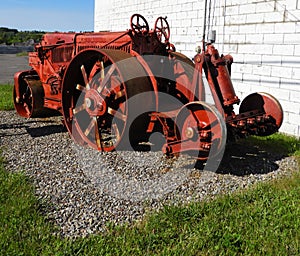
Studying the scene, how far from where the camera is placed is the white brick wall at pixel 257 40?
615 centimetres

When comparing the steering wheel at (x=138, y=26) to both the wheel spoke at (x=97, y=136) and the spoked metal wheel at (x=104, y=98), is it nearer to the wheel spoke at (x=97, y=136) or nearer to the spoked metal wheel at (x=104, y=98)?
the spoked metal wheel at (x=104, y=98)

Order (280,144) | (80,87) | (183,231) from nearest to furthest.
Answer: (183,231) → (80,87) → (280,144)

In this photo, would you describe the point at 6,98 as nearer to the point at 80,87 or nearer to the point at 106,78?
the point at 80,87

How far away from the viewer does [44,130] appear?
252 inches

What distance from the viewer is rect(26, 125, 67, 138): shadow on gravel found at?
6133mm

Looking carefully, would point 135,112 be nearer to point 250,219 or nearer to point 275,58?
point 250,219

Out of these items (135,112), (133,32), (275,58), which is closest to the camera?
(135,112)

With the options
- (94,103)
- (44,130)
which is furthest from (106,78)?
(44,130)

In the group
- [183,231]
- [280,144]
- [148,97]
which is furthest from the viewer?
[280,144]

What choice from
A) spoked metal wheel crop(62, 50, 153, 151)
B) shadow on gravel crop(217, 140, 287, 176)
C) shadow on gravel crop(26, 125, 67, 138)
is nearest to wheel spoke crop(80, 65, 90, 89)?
spoked metal wheel crop(62, 50, 153, 151)

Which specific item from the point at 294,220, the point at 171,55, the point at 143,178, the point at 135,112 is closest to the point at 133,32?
the point at 171,55

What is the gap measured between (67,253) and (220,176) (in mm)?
2267

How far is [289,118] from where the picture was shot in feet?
20.6

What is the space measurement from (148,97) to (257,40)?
329 cm
